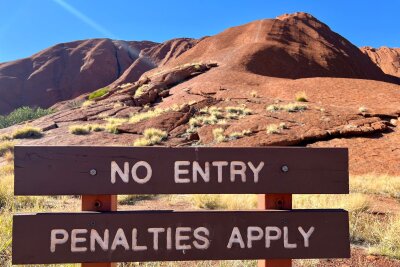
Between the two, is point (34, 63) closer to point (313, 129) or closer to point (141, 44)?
point (141, 44)

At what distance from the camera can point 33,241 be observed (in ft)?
8.86

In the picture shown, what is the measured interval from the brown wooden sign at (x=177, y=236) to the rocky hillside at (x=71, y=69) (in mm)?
71423

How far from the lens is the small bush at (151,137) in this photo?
17.6 m

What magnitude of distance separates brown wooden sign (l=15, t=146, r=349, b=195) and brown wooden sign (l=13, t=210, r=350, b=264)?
19 centimetres

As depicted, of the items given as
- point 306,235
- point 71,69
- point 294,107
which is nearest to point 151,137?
point 294,107

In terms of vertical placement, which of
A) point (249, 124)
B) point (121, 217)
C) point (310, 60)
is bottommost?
point (121, 217)

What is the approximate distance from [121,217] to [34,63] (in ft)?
312

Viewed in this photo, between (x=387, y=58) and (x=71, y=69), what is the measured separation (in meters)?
70.9

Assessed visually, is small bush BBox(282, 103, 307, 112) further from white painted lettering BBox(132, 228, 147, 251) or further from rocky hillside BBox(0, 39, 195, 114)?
rocky hillside BBox(0, 39, 195, 114)

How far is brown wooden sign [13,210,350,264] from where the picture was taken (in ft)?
8.88

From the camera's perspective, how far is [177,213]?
284 centimetres

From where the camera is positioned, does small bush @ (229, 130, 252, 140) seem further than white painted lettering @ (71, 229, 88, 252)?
Yes

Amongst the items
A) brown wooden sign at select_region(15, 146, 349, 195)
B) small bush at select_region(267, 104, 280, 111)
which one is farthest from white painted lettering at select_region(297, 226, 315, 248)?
small bush at select_region(267, 104, 280, 111)

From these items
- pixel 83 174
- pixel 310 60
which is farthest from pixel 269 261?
pixel 310 60
